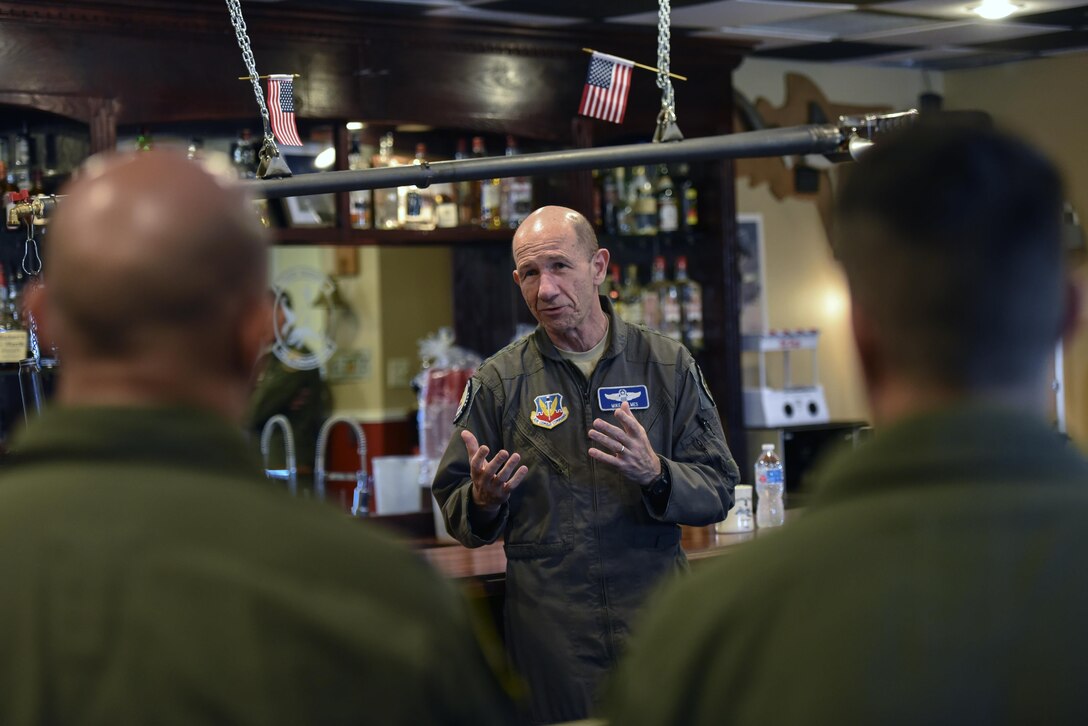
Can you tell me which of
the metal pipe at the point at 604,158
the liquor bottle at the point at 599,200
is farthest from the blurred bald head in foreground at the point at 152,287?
the liquor bottle at the point at 599,200

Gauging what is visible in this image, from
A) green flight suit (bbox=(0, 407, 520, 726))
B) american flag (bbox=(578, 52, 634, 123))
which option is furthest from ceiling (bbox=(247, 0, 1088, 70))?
green flight suit (bbox=(0, 407, 520, 726))

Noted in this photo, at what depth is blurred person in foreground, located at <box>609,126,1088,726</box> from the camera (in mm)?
964

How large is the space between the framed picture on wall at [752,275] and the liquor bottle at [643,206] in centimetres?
88

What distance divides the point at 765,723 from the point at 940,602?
0.48 ft

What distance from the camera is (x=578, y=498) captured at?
298 cm

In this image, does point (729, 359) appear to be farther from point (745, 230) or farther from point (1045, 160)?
point (1045, 160)

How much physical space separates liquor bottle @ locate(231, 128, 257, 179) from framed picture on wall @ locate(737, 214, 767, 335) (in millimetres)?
2716

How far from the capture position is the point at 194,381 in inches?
41.3

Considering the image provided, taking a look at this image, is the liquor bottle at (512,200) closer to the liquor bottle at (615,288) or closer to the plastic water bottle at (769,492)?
the liquor bottle at (615,288)

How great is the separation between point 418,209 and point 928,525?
15.9ft

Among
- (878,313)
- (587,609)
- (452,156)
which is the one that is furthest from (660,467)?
(452,156)

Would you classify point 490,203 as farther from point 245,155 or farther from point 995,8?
point 995,8

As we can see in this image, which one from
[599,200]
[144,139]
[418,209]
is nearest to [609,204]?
[599,200]

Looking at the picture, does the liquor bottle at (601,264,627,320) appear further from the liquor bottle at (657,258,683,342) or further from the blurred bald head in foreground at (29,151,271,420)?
the blurred bald head in foreground at (29,151,271,420)
